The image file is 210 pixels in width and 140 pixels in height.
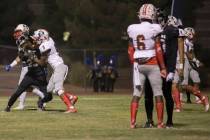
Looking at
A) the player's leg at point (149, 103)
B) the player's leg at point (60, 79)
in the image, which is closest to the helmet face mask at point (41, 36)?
the player's leg at point (60, 79)

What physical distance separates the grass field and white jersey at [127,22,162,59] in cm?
146

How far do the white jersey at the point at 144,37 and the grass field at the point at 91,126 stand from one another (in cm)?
146

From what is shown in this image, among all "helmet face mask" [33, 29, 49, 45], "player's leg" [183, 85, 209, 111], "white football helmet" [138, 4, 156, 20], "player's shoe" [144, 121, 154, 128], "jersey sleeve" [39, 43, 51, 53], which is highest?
"white football helmet" [138, 4, 156, 20]

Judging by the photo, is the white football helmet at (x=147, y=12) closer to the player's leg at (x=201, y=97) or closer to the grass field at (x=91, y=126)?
the grass field at (x=91, y=126)

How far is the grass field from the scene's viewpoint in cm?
1323

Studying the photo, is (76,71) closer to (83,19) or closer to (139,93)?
(83,19)

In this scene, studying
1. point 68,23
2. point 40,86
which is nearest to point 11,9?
point 68,23

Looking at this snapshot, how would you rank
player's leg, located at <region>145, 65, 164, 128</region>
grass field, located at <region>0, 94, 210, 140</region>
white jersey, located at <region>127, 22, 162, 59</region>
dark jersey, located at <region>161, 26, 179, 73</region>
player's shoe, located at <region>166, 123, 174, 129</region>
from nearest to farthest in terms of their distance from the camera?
grass field, located at <region>0, 94, 210, 140</region> < white jersey, located at <region>127, 22, 162, 59</region> < player's leg, located at <region>145, 65, 164, 128</region> < player's shoe, located at <region>166, 123, 174, 129</region> < dark jersey, located at <region>161, 26, 179, 73</region>

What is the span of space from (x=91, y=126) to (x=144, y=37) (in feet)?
7.14

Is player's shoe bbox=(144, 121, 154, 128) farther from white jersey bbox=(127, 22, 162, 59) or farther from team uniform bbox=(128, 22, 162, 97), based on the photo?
white jersey bbox=(127, 22, 162, 59)

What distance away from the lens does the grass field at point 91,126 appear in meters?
13.2

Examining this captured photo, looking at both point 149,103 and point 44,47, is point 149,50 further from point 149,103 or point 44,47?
point 44,47

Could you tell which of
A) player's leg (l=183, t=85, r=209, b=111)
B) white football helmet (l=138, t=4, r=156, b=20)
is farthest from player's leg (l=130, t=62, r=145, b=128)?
player's leg (l=183, t=85, r=209, b=111)

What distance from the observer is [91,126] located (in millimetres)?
15102
